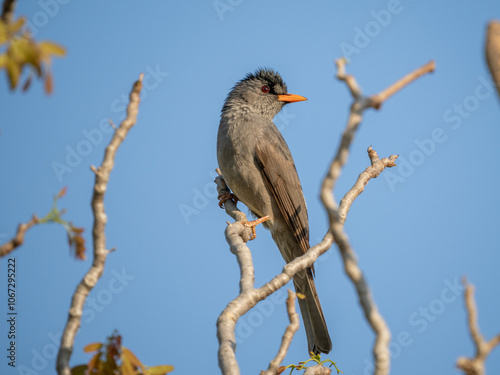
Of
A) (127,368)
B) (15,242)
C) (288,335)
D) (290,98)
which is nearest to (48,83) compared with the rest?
(15,242)

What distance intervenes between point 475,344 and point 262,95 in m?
6.34

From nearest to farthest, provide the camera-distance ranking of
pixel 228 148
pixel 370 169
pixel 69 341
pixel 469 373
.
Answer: pixel 469 373 < pixel 69 341 < pixel 370 169 < pixel 228 148

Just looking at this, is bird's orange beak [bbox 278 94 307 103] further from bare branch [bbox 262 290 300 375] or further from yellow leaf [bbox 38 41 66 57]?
yellow leaf [bbox 38 41 66 57]

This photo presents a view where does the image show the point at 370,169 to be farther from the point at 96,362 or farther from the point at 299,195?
the point at 96,362

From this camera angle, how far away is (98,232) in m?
2.43

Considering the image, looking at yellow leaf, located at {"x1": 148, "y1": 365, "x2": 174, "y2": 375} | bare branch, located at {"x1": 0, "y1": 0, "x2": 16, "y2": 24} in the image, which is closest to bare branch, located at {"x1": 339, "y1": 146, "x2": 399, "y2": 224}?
yellow leaf, located at {"x1": 148, "y1": 365, "x2": 174, "y2": 375}

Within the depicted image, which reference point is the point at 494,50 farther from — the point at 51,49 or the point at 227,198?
the point at 227,198

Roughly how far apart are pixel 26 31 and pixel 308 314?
4987 millimetres

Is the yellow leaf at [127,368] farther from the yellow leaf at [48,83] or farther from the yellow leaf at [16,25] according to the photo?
the yellow leaf at [16,25]

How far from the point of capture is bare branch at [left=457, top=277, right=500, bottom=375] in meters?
1.58

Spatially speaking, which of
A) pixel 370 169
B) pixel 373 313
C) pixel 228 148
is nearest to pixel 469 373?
pixel 373 313

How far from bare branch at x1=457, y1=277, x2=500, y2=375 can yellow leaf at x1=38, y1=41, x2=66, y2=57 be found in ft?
4.98

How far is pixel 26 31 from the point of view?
1791mm

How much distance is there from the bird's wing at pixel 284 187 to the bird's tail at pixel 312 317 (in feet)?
1.44
